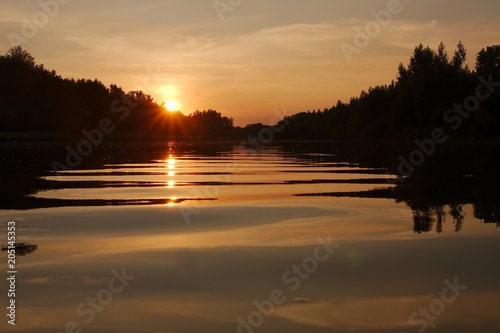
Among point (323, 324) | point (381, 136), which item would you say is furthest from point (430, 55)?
point (323, 324)

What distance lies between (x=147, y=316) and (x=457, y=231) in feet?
19.7

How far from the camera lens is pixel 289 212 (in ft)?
42.5

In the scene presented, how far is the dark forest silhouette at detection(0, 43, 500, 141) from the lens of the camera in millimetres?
97875

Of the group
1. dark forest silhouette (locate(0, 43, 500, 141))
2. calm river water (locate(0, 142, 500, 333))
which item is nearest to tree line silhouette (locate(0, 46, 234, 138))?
dark forest silhouette (locate(0, 43, 500, 141))

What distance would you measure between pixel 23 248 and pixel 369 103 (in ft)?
415

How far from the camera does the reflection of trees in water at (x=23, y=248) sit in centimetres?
860

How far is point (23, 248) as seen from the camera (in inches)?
Result: 351

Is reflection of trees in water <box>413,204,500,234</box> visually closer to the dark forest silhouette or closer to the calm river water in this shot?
the calm river water

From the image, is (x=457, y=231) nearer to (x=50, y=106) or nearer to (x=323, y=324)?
(x=323, y=324)

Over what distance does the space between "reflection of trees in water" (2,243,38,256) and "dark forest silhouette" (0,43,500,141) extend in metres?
83.3

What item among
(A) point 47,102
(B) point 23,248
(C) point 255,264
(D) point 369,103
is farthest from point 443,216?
(A) point 47,102

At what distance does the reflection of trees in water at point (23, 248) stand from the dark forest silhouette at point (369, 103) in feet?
273

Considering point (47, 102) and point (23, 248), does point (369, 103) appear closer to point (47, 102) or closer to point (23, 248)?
point (47, 102)

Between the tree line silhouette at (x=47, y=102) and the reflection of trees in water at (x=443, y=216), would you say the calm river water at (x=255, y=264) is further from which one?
the tree line silhouette at (x=47, y=102)
